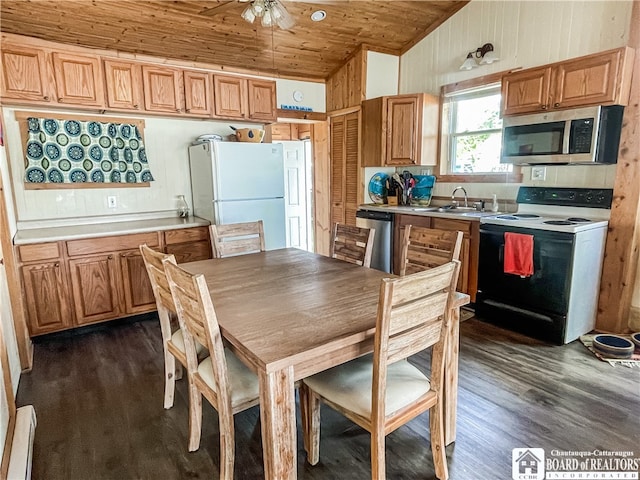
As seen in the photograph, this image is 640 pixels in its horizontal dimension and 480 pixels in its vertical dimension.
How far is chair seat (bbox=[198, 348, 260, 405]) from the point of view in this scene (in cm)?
146

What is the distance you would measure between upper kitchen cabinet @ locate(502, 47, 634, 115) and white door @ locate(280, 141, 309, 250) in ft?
→ 9.64

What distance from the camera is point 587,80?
106 inches

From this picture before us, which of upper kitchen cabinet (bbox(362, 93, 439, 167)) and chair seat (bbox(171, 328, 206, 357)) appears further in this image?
upper kitchen cabinet (bbox(362, 93, 439, 167))

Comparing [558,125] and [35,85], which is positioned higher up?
[35,85]

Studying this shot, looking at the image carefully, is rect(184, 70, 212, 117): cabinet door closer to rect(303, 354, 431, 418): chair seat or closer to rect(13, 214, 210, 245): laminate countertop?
rect(13, 214, 210, 245): laminate countertop

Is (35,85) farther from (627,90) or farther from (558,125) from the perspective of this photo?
(627,90)

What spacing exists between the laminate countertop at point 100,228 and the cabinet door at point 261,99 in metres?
1.32

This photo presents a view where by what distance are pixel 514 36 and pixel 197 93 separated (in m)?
3.04

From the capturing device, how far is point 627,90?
2.64 metres

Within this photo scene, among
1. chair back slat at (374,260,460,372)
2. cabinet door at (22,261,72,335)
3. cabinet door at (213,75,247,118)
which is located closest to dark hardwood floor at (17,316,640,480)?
cabinet door at (22,261,72,335)

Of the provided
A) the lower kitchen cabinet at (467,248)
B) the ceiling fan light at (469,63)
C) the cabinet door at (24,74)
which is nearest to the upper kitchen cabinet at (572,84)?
the ceiling fan light at (469,63)

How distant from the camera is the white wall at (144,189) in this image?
3174 mm

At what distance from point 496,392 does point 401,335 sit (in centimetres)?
A: 129

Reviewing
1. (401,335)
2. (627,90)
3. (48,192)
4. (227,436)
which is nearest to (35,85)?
(48,192)
